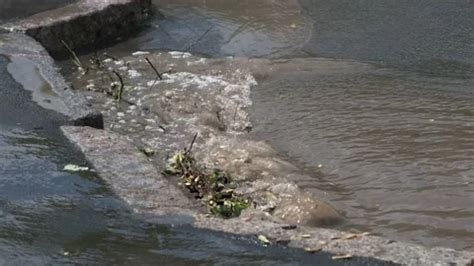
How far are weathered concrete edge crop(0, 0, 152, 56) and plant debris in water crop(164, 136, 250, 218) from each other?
256 cm

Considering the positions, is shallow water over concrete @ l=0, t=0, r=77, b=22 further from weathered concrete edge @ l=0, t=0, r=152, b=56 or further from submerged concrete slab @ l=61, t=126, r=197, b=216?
submerged concrete slab @ l=61, t=126, r=197, b=216

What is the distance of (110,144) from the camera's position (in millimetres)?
4703

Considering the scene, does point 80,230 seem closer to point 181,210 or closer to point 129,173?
point 181,210

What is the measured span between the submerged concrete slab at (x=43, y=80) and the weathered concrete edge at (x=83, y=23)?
32 cm

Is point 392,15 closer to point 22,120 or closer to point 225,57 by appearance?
point 225,57

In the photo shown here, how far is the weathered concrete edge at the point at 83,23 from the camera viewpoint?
7176 mm

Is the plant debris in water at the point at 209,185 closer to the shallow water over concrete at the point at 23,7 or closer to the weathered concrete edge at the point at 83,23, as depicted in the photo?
the weathered concrete edge at the point at 83,23

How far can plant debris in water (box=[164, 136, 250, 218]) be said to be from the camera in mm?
4141

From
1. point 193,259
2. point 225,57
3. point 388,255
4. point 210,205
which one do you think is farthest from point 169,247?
point 225,57

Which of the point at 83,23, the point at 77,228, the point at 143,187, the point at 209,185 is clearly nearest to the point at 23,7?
the point at 83,23

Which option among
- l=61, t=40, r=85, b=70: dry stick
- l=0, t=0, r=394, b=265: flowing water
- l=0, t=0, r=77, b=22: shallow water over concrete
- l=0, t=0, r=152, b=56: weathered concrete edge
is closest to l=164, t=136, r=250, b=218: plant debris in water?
l=0, t=0, r=394, b=265: flowing water

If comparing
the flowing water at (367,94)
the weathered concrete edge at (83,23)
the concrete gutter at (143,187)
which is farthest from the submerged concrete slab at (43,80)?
the flowing water at (367,94)

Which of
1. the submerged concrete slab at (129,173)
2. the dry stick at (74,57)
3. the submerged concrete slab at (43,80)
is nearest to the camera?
the submerged concrete slab at (129,173)

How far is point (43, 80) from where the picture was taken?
577 centimetres
